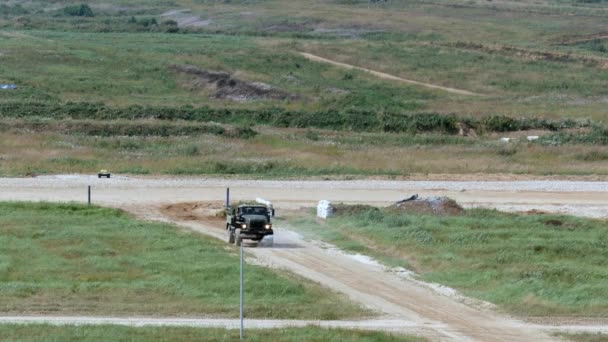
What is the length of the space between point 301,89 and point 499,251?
65025 millimetres

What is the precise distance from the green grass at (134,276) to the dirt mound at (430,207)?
31.8 ft

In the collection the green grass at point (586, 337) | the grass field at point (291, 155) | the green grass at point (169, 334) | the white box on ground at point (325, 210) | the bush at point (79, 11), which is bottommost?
the bush at point (79, 11)

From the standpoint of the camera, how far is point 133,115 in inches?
3346

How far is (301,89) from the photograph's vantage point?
343 feet

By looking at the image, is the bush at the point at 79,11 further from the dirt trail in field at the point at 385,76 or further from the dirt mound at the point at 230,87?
the dirt mound at the point at 230,87

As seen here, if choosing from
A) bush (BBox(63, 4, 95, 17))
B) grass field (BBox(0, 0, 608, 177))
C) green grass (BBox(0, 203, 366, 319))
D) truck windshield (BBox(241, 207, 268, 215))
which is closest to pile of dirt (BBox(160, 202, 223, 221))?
green grass (BBox(0, 203, 366, 319))

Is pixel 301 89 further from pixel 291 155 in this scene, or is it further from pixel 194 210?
pixel 194 210

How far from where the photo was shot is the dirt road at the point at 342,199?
3391 centimetres

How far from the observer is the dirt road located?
33.9 metres

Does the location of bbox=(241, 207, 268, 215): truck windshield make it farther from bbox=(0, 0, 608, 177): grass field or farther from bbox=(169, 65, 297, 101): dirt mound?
bbox=(169, 65, 297, 101): dirt mound

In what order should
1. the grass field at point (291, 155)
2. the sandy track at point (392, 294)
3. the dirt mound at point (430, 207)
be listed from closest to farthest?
the sandy track at point (392, 294) < the dirt mound at point (430, 207) < the grass field at point (291, 155)

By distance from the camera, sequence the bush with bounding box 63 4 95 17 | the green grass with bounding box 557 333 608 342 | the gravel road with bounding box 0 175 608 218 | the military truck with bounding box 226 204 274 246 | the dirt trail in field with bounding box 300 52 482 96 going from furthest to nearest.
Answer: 1. the bush with bounding box 63 4 95 17
2. the dirt trail in field with bounding box 300 52 482 96
3. the gravel road with bounding box 0 175 608 218
4. the military truck with bounding box 226 204 274 246
5. the green grass with bounding box 557 333 608 342

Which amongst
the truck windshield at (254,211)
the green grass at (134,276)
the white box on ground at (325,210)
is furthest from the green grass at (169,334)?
the white box on ground at (325,210)

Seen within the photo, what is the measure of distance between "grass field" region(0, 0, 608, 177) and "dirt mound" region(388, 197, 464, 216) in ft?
39.6
